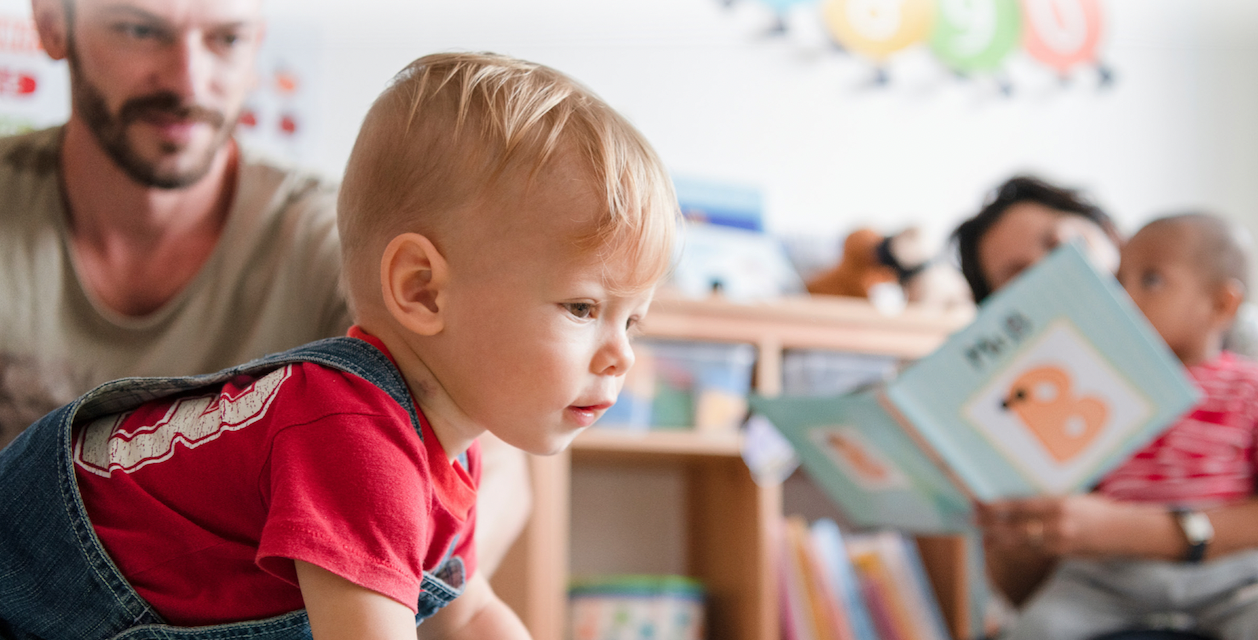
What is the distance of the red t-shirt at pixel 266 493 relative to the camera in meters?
0.47

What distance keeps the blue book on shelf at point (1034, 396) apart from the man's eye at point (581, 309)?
61cm

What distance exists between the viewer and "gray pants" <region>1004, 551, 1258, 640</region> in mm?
1146

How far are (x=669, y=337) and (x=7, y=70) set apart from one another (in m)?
1.11

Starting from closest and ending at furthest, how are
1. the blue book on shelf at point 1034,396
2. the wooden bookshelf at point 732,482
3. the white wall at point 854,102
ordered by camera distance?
the blue book on shelf at point 1034,396, the wooden bookshelf at point 732,482, the white wall at point 854,102

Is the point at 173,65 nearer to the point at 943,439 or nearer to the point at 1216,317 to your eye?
the point at 943,439

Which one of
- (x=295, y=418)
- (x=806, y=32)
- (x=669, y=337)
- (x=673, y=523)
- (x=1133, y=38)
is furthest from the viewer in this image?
(x=1133, y=38)

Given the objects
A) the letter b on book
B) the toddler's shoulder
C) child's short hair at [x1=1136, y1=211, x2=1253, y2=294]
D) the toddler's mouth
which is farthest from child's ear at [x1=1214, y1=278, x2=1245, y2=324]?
the toddler's shoulder

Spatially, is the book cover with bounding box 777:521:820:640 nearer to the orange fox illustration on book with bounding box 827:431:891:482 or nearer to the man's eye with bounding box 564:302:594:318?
the orange fox illustration on book with bounding box 827:431:891:482

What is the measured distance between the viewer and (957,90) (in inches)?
83.0

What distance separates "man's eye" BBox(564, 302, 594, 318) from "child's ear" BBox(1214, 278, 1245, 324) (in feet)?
3.54

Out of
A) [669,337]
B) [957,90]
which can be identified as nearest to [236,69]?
[669,337]

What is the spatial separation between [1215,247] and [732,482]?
0.76 m

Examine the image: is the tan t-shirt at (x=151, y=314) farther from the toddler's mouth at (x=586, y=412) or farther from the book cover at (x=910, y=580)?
the book cover at (x=910, y=580)

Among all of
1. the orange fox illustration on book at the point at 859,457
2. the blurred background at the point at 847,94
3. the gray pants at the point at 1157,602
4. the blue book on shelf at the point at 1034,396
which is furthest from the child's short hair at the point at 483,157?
the blurred background at the point at 847,94
